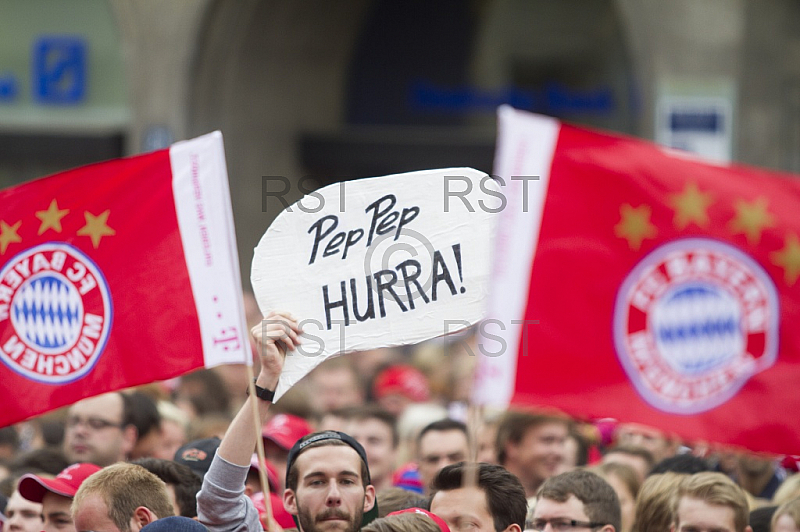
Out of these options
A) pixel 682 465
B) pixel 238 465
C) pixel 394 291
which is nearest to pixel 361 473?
pixel 238 465

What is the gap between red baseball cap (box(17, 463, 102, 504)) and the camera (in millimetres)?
5395

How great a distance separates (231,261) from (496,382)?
1342 mm

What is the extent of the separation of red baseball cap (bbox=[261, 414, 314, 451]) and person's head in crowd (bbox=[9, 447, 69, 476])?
105cm

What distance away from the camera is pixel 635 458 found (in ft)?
23.2

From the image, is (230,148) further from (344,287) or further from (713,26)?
(344,287)

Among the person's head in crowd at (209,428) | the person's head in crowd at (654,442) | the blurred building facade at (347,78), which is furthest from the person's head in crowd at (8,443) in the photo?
the blurred building facade at (347,78)

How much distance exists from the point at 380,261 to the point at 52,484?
66.6 inches

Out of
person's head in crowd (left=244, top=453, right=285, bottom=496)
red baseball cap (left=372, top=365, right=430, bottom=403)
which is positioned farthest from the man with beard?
red baseball cap (left=372, top=365, right=430, bottom=403)

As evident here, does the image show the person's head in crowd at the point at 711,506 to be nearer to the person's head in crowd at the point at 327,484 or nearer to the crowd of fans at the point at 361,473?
the crowd of fans at the point at 361,473

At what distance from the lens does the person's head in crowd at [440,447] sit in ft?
22.2

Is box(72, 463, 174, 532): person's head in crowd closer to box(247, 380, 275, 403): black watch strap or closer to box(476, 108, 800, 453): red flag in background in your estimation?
box(247, 380, 275, 403): black watch strap

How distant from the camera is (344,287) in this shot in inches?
196

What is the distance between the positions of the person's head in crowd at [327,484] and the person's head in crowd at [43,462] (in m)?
1.90

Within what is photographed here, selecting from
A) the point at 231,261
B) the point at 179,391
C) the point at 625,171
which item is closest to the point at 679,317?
the point at 625,171
